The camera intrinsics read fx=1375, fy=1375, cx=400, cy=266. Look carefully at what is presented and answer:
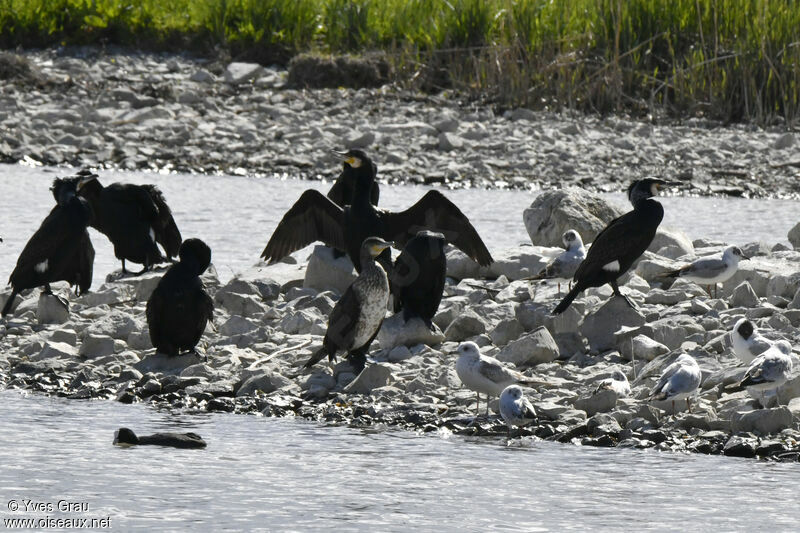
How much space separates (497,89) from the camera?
914 inches

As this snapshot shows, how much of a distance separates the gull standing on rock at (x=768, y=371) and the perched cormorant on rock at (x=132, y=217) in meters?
6.31

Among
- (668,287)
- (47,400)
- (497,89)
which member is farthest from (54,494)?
(497,89)

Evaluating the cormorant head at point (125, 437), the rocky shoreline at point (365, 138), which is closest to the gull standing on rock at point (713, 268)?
the cormorant head at point (125, 437)

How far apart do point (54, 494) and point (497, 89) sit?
17.4m

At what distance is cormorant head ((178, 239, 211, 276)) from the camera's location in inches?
358

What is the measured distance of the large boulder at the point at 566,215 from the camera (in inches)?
480

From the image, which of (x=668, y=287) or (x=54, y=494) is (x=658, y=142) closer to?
(x=668, y=287)

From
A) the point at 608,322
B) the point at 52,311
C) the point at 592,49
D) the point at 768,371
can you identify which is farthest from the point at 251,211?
the point at 768,371

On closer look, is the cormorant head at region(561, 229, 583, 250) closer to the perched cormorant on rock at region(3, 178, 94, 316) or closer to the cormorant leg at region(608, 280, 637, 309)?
the cormorant leg at region(608, 280, 637, 309)

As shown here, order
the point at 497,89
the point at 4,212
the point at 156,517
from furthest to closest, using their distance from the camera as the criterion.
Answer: the point at 497,89 < the point at 4,212 < the point at 156,517

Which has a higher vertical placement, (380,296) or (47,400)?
(380,296)

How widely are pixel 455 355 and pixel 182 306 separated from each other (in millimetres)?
1829

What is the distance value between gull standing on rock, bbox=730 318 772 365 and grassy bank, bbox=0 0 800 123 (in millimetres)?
13021

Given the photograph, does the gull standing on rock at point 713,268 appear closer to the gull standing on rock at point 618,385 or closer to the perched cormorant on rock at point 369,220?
the perched cormorant on rock at point 369,220
